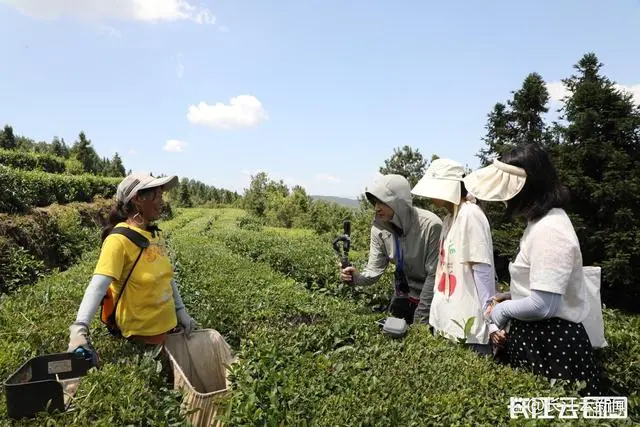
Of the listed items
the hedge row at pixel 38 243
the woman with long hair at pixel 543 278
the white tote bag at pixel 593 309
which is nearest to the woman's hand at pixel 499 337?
the woman with long hair at pixel 543 278

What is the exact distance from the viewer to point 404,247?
3756mm

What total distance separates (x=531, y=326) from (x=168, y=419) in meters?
2.02

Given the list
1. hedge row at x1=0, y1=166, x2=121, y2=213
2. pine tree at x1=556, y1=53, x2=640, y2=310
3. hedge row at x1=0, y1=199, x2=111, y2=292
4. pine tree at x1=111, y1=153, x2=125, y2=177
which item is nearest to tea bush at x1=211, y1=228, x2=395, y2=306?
hedge row at x1=0, y1=199, x2=111, y2=292

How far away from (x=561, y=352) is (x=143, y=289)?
2503mm

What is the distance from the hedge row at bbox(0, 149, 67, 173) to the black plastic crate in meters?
14.2

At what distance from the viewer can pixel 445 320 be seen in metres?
2.96

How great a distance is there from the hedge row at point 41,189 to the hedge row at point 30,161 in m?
1.61

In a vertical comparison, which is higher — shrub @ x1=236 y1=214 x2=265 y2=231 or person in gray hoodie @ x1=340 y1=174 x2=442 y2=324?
person in gray hoodie @ x1=340 y1=174 x2=442 y2=324

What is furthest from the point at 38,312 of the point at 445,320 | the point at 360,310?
the point at 445,320

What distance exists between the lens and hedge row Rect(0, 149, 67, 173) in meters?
17.0

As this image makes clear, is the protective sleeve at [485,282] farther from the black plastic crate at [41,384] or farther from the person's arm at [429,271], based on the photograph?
the black plastic crate at [41,384]

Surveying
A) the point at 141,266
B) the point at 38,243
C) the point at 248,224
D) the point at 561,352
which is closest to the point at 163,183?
the point at 141,266

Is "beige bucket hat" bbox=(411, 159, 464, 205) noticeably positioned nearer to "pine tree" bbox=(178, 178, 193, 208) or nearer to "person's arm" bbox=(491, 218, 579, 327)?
"person's arm" bbox=(491, 218, 579, 327)

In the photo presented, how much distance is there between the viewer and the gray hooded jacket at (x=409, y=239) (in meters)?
3.52
